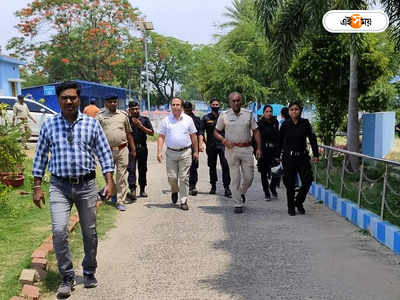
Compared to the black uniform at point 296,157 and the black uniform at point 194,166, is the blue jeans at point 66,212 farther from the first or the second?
the black uniform at point 194,166

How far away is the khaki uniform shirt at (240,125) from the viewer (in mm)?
7250

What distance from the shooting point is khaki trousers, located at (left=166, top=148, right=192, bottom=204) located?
750cm

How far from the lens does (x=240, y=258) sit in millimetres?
5090

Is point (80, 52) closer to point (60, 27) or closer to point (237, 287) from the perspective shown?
point (60, 27)

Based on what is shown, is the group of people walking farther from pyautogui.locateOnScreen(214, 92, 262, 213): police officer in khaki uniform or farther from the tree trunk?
the tree trunk

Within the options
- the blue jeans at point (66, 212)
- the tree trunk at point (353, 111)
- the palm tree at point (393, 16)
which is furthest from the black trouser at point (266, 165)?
the blue jeans at point (66, 212)

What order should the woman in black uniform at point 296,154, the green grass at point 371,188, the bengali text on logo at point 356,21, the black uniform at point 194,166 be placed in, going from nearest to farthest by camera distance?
the green grass at point 371,188, the woman in black uniform at point 296,154, the bengali text on logo at point 356,21, the black uniform at point 194,166

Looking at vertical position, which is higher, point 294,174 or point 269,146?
point 269,146

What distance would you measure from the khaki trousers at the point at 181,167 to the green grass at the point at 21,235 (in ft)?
3.55

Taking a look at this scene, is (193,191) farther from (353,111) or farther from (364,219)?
(353,111)

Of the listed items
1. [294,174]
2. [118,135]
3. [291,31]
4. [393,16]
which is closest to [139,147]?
[118,135]

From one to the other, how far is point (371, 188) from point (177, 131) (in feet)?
9.73

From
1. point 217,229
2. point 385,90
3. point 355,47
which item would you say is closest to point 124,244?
point 217,229

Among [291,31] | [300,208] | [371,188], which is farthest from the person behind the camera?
[291,31]
